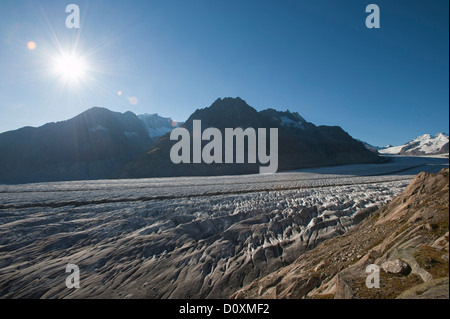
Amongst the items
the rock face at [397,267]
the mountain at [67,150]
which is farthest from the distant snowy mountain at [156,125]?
the rock face at [397,267]

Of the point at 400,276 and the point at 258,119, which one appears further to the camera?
the point at 258,119

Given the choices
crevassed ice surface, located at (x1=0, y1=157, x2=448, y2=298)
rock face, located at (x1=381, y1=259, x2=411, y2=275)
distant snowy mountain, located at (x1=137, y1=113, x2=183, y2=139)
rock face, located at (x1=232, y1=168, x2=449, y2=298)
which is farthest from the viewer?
distant snowy mountain, located at (x1=137, y1=113, x2=183, y2=139)

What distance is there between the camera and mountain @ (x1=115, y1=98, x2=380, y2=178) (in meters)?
55.3

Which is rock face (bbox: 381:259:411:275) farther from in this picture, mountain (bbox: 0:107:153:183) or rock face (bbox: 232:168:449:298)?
mountain (bbox: 0:107:153:183)

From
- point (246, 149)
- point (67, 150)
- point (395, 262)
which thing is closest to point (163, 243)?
point (395, 262)

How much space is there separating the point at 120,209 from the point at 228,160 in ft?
160

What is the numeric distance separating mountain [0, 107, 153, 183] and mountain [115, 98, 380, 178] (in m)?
28.5

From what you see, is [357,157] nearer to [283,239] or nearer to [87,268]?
[283,239]

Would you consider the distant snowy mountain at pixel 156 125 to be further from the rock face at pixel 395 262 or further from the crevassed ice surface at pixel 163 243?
the rock face at pixel 395 262

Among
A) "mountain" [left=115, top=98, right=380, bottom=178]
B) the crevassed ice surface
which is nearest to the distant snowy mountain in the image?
"mountain" [left=115, top=98, right=380, bottom=178]

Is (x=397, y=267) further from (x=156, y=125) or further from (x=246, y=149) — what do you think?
(x=156, y=125)

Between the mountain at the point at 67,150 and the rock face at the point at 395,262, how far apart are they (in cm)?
8741
